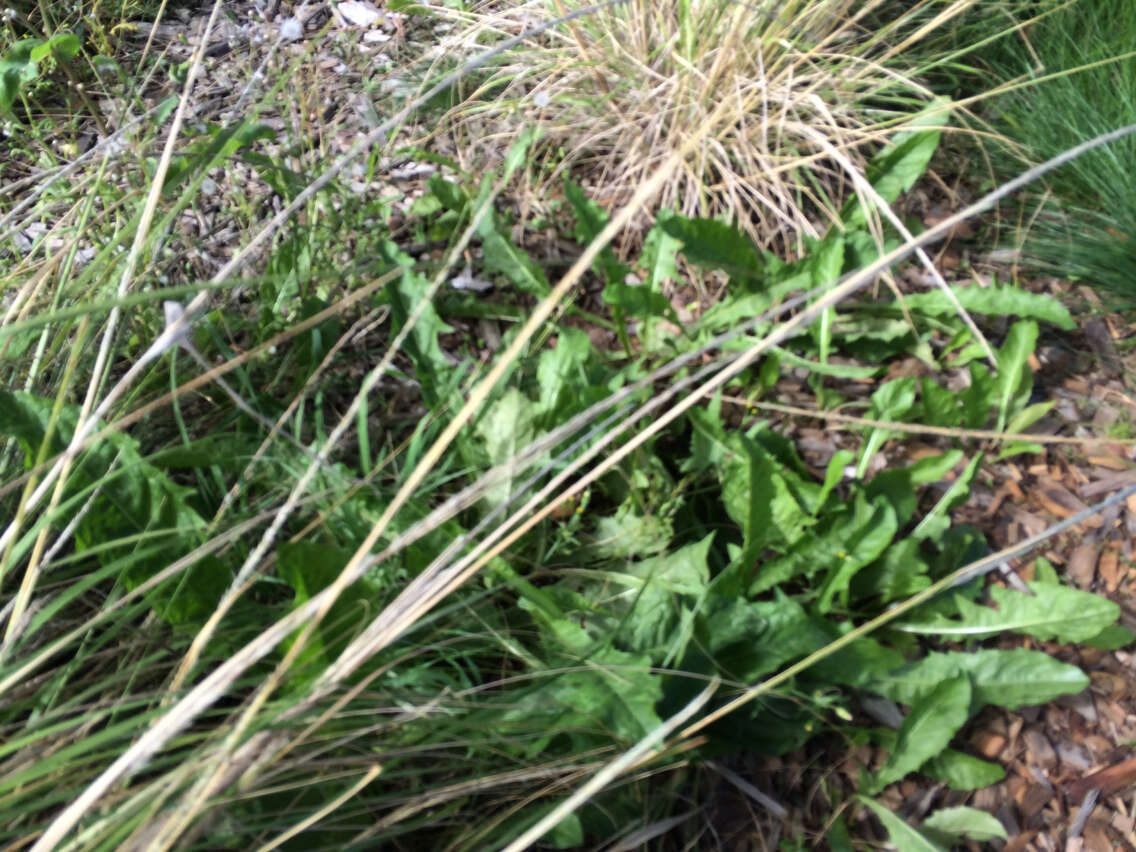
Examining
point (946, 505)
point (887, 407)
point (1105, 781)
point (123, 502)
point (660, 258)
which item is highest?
point (123, 502)

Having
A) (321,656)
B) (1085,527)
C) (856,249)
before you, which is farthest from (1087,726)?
(321,656)

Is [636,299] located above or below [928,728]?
above

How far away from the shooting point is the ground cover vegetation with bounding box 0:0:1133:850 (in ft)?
2.82

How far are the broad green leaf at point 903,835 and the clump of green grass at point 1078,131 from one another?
38.9 inches

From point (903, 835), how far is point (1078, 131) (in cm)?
126

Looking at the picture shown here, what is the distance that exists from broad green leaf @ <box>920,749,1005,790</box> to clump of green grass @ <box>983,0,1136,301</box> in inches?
34.4

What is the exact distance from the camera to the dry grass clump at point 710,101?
167cm

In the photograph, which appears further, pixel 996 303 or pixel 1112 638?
pixel 996 303

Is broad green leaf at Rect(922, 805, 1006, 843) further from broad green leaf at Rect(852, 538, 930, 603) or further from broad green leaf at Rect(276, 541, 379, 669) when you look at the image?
broad green leaf at Rect(276, 541, 379, 669)

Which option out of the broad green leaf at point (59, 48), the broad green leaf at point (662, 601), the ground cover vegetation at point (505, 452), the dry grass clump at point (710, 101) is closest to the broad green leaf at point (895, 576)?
the ground cover vegetation at point (505, 452)

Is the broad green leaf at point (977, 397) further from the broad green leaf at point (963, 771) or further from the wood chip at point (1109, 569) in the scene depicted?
the broad green leaf at point (963, 771)

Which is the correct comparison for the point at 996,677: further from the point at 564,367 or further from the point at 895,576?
the point at 564,367

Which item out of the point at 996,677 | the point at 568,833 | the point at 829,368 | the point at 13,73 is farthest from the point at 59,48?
the point at 996,677

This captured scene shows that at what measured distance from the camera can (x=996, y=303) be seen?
1.48 metres
